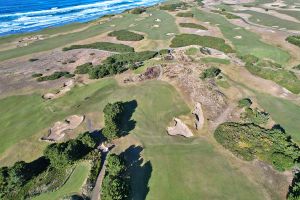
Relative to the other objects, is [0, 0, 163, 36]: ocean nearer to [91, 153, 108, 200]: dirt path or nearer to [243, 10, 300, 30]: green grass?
[243, 10, 300, 30]: green grass

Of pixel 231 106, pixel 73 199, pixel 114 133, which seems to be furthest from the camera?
pixel 231 106

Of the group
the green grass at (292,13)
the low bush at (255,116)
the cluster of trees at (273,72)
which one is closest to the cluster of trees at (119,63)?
the cluster of trees at (273,72)

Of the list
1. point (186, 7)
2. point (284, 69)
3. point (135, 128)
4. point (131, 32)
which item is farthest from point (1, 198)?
point (186, 7)

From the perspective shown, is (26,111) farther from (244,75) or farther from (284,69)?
(284,69)

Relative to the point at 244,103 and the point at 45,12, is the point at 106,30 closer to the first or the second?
the point at 45,12

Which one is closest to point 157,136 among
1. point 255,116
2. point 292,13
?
point 255,116

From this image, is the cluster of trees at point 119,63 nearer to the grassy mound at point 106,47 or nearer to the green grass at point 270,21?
the grassy mound at point 106,47
